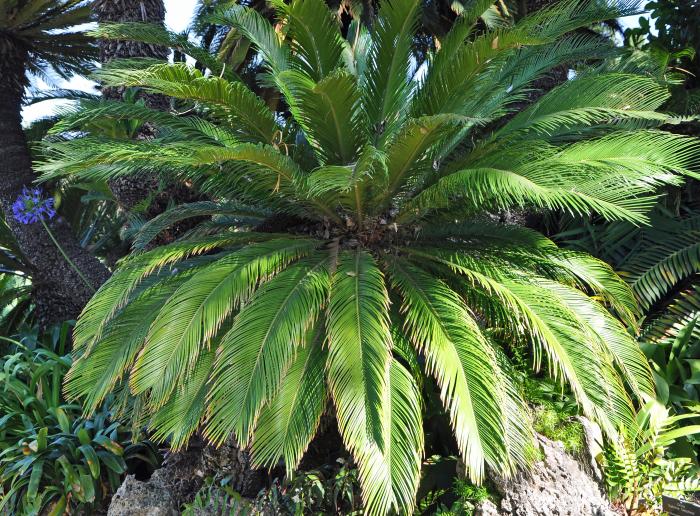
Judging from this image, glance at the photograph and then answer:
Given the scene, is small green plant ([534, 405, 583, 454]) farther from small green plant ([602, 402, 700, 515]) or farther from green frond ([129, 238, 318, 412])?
green frond ([129, 238, 318, 412])

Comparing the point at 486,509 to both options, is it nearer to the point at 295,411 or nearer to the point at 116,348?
the point at 295,411

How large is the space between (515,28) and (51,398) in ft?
15.9

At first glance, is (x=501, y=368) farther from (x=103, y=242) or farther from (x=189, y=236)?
(x=103, y=242)

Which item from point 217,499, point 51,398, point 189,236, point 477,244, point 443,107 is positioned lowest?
point 217,499

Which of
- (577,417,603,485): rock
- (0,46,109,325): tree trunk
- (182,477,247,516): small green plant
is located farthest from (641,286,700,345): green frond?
(0,46,109,325): tree trunk

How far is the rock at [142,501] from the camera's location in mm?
4047

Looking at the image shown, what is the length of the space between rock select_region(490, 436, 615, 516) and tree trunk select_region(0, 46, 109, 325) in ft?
16.0

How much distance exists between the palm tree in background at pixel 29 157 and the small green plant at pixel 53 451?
1.35 metres

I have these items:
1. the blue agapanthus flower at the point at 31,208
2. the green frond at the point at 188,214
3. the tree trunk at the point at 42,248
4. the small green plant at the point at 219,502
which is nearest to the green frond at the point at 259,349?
the small green plant at the point at 219,502

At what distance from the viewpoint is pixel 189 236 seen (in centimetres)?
433

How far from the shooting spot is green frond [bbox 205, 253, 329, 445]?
9.95 feet

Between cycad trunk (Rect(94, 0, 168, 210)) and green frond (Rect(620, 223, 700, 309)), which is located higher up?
cycad trunk (Rect(94, 0, 168, 210))

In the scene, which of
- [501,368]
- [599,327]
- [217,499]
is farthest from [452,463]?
[217,499]

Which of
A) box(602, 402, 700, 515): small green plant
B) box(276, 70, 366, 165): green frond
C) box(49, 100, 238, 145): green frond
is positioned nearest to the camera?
box(276, 70, 366, 165): green frond
